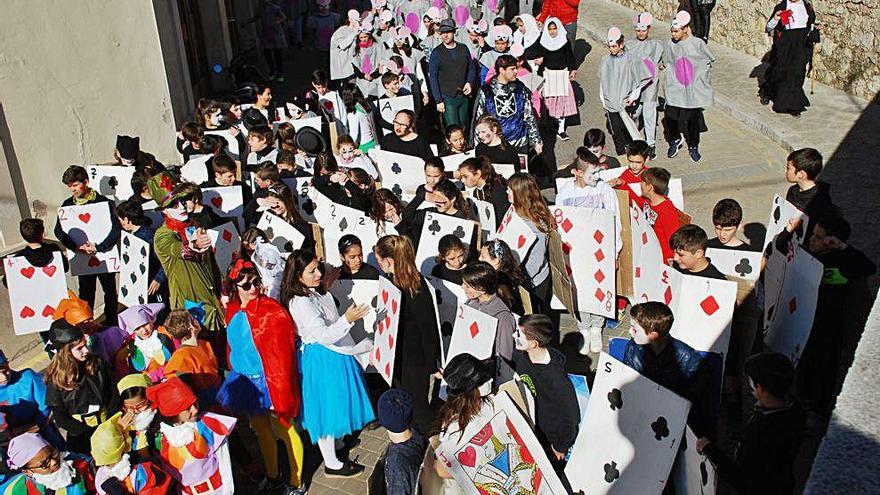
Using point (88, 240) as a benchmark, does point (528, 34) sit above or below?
above

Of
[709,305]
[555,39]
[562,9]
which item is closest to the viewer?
[709,305]

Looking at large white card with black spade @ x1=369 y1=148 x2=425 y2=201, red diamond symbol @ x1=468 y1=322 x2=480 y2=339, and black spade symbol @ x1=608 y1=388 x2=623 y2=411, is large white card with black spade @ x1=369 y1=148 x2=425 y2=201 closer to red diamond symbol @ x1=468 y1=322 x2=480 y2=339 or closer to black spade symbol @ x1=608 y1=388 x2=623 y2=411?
red diamond symbol @ x1=468 y1=322 x2=480 y2=339

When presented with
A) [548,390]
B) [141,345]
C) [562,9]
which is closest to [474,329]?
[548,390]

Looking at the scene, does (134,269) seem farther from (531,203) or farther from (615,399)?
(615,399)

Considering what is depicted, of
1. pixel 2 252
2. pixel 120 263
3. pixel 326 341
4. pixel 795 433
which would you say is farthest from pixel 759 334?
pixel 2 252

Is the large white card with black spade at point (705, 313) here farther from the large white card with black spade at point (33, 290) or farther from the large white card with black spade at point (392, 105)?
the large white card with black spade at point (392, 105)

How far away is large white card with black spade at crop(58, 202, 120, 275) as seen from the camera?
25.2ft

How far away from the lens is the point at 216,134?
9641mm

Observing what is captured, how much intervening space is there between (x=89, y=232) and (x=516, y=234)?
12.5ft

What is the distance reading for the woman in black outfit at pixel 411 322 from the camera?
234 inches

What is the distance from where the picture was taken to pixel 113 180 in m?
8.95

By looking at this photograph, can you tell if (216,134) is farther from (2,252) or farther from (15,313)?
(15,313)

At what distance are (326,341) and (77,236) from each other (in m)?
3.27

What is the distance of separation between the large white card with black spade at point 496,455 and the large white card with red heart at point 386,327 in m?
1.52
